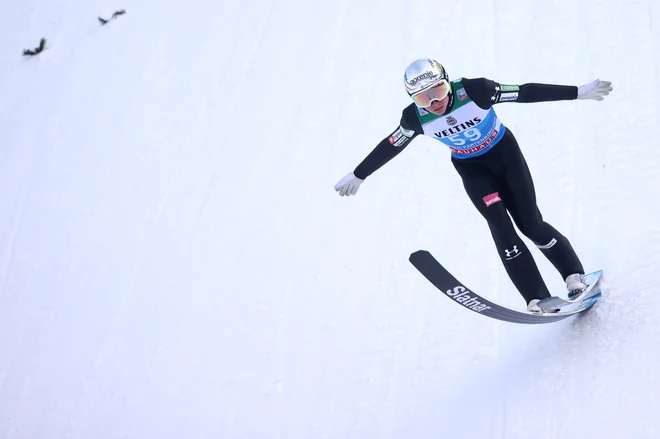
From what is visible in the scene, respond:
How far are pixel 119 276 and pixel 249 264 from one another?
1.46 m

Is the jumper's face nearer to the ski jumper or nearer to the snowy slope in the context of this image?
the ski jumper

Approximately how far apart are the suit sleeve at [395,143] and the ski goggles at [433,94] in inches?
7.3

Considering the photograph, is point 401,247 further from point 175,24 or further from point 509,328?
point 175,24

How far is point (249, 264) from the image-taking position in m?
7.20

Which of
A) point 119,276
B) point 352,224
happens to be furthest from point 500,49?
point 119,276

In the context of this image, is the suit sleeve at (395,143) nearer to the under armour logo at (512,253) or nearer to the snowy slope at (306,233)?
the under armour logo at (512,253)

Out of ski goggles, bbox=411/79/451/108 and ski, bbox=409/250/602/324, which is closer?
ski, bbox=409/250/602/324

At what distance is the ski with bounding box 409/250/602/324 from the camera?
4.32 metres

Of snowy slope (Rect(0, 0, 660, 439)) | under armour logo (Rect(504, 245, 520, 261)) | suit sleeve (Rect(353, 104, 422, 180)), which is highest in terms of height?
suit sleeve (Rect(353, 104, 422, 180))

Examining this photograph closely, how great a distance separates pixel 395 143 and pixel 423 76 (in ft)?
1.68

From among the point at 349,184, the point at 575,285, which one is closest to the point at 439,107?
the point at 349,184

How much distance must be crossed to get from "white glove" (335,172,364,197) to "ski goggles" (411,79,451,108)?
2.46 ft

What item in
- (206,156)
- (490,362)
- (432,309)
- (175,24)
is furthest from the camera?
(175,24)

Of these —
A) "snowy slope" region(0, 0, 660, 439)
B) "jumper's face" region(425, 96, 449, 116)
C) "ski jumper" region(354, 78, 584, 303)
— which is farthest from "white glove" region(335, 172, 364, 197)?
"snowy slope" region(0, 0, 660, 439)
